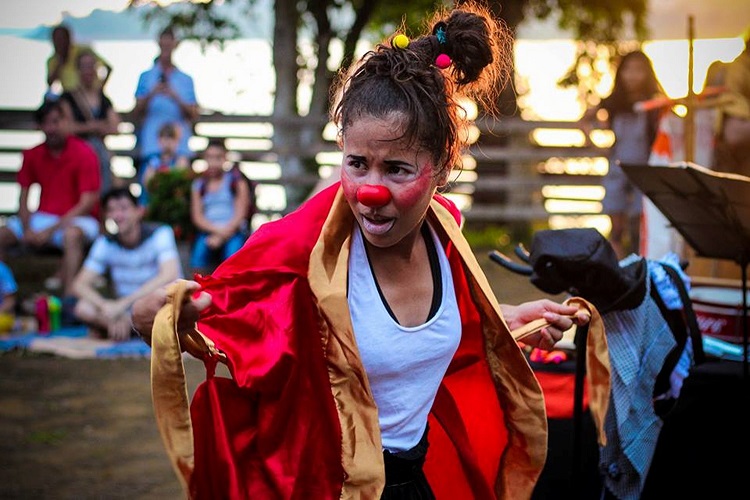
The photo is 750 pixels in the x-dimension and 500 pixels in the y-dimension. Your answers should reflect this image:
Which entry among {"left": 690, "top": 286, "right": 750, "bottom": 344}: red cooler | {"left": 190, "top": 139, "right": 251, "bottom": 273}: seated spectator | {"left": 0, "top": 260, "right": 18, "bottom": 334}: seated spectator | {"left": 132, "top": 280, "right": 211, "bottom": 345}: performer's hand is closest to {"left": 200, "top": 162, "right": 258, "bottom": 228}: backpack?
{"left": 190, "top": 139, "right": 251, "bottom": 273}: seated spectator

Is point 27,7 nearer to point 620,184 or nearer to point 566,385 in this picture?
point 620,184

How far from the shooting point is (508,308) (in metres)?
2.83

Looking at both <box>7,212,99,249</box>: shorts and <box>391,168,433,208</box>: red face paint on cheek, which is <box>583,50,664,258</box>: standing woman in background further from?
<box>391,168,433,208</box>: red face paint on cheek

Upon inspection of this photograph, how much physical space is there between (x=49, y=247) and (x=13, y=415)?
→ 3.34 metres

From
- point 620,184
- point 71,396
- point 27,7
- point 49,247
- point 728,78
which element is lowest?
point 71,396

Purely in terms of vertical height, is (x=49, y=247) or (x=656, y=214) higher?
(x=656, y=214)

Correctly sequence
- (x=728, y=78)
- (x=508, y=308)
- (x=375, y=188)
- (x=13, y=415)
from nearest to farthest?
(x=375, y=188), (x=508, y=308), (x=728, y=78), (x=13, y=415)

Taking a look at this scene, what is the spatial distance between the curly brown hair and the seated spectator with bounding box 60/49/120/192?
7.55 m

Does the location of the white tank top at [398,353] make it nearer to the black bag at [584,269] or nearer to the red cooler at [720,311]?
the black bag at [584,269]

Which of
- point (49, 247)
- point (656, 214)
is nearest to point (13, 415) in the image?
point (49, 247)

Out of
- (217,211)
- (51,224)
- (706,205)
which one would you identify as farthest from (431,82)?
(51,224)

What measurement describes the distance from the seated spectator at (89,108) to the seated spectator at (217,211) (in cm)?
162

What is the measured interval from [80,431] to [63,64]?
5.47 meters

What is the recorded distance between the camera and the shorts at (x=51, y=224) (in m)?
8.61
